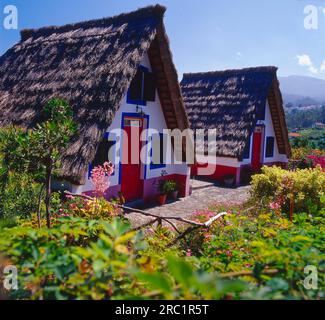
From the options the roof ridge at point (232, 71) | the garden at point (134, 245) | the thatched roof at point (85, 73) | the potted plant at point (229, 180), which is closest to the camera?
the garden at point (134, 245)

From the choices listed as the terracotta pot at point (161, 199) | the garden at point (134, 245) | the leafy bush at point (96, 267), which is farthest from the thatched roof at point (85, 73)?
the leafy bush at point (96, 267)

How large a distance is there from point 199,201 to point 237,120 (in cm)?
527

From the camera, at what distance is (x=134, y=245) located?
1795 mm

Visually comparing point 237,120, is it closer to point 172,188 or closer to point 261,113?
point 261,113

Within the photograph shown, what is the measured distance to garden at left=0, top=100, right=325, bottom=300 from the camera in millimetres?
1570

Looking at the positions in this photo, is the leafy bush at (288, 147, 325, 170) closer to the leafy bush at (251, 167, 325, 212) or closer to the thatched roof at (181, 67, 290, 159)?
the thatched roof at (181, 67, 290, 159)

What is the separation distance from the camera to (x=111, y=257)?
161 cm

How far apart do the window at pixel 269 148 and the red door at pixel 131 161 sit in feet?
29.3

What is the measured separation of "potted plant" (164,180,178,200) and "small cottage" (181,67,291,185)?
3.94m

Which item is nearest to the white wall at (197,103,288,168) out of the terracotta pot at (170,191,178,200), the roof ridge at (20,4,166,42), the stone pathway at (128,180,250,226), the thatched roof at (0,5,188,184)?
the stone pathway at (128,180,250,226)

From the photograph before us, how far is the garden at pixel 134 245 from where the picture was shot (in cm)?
157

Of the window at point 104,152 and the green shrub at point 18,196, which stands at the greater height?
the window at point 104,152

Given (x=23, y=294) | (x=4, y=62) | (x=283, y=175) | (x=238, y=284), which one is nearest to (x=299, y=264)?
(x=238, y=284)

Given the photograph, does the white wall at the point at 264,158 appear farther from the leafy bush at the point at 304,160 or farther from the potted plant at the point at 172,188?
the potted plant at the point at 172,188
